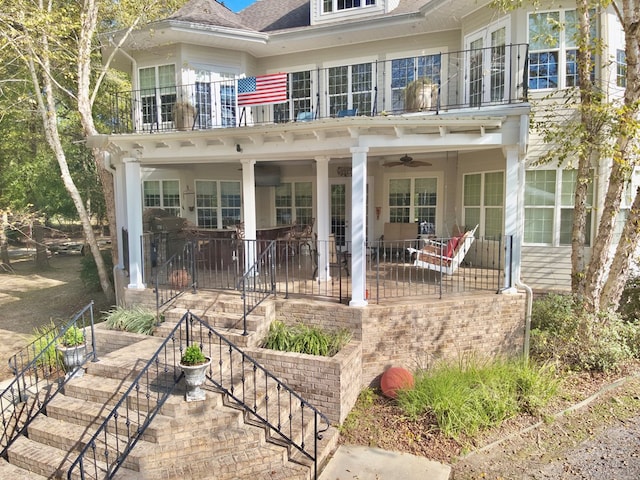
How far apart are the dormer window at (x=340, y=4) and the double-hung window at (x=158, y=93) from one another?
4707 mm

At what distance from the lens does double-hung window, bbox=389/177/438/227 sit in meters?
12.4

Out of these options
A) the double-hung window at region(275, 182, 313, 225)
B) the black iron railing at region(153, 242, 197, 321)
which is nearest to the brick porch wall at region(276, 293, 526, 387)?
the black iron railing at region(153, 242, 197, 321)

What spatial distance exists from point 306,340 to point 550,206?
685cm

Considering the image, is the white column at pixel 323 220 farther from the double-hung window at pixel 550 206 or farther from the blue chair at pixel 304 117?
the double-hung window at pixel 550 206

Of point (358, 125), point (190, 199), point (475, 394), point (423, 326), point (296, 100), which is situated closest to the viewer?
point (475, 394)

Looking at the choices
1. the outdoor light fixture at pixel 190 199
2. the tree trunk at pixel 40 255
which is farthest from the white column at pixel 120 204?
the tree trunk at pixel 40 255

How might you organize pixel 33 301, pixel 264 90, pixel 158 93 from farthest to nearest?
pixel 33 301 < pixel 158 93 < pixel 264 90

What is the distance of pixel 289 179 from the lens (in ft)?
45.7

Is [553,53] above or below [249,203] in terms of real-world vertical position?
above

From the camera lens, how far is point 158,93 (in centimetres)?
1189

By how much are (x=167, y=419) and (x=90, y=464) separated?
100cm

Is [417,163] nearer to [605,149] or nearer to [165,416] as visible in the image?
[605,149]

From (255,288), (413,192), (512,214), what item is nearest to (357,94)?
(413,192)

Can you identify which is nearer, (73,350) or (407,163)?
(73,350)
